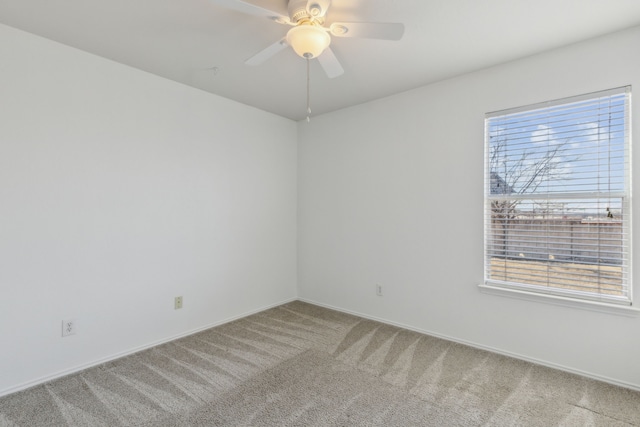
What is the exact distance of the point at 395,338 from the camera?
2.88 meters

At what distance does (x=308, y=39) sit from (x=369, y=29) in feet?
1.07

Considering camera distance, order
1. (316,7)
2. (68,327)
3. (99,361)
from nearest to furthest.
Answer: (316,7), (68,327), (99,361)

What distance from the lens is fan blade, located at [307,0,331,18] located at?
1573mm

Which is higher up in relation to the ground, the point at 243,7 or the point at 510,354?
the point at 243,7

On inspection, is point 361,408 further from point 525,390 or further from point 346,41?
point 346,41

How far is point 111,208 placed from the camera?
8.11 ft

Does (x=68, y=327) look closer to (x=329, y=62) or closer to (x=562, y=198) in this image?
(x=329, y=62)

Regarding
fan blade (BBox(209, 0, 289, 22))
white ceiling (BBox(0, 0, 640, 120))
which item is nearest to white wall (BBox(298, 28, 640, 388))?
white ceiling (BBox(0, 0, 640, 120))

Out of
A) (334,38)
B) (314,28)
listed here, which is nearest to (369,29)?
(314,28)

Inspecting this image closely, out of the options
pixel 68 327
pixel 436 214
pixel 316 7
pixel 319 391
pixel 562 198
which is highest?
pixel 316 7

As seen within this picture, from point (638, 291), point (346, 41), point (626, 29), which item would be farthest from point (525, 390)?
point (346, 41)

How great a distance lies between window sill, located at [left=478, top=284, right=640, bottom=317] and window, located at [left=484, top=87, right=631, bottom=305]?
0.05 m

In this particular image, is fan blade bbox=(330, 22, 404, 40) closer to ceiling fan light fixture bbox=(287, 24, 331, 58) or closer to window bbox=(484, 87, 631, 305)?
ceiling fan light fixture bbox=(287, 24, 331, 58)

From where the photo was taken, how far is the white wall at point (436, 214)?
7.16 ft
